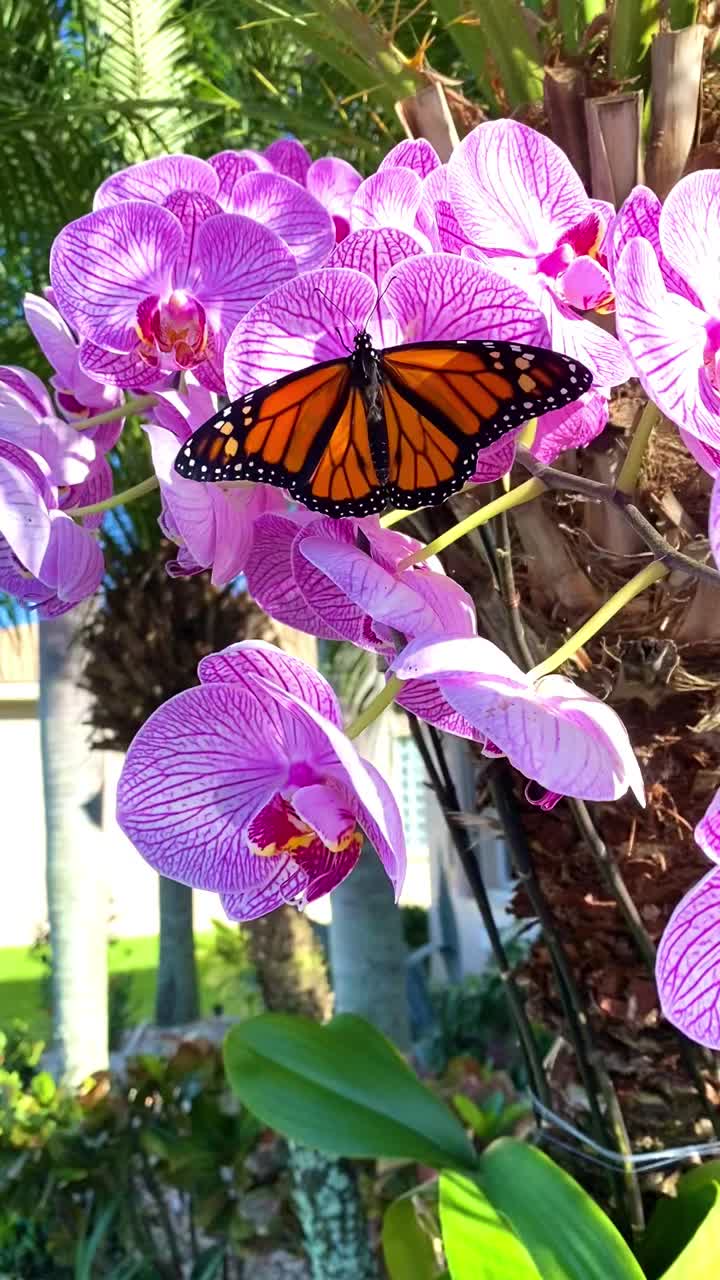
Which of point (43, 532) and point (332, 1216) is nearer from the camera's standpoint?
point (43, 532)

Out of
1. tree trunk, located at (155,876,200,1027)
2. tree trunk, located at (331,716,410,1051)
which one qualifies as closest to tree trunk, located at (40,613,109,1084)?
tree trunk, located at (155,876,200,1027)

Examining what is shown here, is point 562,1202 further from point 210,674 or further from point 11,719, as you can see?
point 11,719

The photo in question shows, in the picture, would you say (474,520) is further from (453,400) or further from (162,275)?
(162,275)

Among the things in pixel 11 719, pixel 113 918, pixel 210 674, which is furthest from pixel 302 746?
pixel 11 719

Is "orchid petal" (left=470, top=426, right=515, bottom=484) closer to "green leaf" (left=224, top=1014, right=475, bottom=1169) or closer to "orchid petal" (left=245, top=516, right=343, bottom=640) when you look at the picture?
"orchid petal" (left=245, top=516, right=343, bottom=640)

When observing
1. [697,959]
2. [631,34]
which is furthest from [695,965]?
[631,34]

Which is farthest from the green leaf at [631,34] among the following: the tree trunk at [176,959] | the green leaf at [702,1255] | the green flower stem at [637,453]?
the tree trunk at [176,959]

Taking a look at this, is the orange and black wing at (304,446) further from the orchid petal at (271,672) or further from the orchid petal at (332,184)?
the orchid petal at (332,184)

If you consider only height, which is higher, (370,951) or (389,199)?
(389,199)
